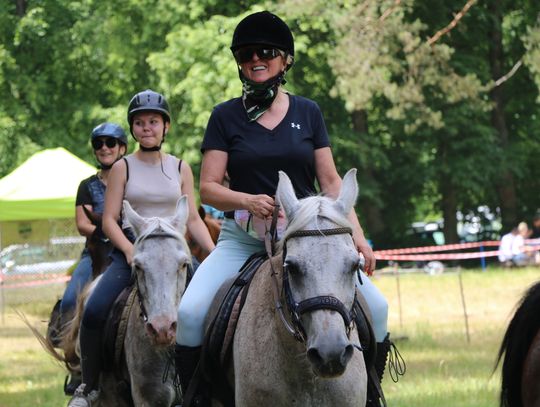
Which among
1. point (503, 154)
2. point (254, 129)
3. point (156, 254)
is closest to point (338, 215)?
point (254, 129)

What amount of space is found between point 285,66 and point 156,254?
1871 millimetres

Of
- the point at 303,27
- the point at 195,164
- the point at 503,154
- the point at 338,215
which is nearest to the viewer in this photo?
the point at 338,215

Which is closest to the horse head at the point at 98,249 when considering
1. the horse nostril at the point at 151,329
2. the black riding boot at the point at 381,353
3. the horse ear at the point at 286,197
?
the horse nostril at the point at 151,329

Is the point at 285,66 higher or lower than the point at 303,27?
Answer: lower

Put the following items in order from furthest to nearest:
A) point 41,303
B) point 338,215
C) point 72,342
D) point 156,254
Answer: point 41,303 < point 72,342 < point 156,254 < point 338,215

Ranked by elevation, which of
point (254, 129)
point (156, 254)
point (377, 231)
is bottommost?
point (377, 231)

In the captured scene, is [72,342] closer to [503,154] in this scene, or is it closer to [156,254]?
[156,254]

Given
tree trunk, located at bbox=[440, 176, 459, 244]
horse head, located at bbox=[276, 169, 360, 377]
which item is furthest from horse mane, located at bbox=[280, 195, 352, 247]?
tree trunk, located at bbox=[440, 176, 459, 244]

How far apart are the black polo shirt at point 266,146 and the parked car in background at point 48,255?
24744 millimetres

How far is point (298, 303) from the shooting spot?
5188mm

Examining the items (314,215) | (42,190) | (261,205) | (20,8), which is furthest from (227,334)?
(20,8)

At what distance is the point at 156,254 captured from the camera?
777 cm

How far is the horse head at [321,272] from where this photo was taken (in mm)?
4957

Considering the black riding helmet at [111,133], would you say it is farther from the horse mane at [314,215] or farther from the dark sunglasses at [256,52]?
the horse mane at [314,215]
